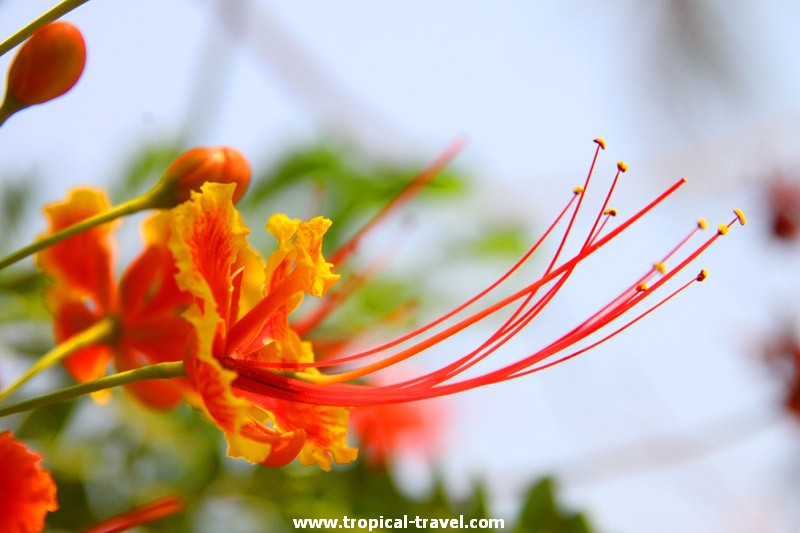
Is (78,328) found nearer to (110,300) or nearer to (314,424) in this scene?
(110,300)

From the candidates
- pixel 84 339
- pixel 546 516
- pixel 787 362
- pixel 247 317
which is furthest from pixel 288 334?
pixel 787 362

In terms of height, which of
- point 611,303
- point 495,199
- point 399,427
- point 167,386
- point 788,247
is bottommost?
point 611,303

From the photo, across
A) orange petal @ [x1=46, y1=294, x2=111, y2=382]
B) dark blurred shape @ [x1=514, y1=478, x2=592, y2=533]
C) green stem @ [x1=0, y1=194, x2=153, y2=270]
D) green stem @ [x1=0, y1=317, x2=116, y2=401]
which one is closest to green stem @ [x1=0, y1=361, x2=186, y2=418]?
green stem @ [x1=0, y1=194, x2=153, y2=270]

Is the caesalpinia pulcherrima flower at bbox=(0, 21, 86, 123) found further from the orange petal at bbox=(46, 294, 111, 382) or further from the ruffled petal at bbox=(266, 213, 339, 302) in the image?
the orange petal at bbox=(46, 294, 111, 382)

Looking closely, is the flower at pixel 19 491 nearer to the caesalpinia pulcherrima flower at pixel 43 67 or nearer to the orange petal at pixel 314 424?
the orange petal at pixel 314 424

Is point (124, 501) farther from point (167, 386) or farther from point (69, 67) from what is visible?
point (69, 67)

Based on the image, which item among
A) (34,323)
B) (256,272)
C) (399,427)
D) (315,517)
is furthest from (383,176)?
(256,272)
